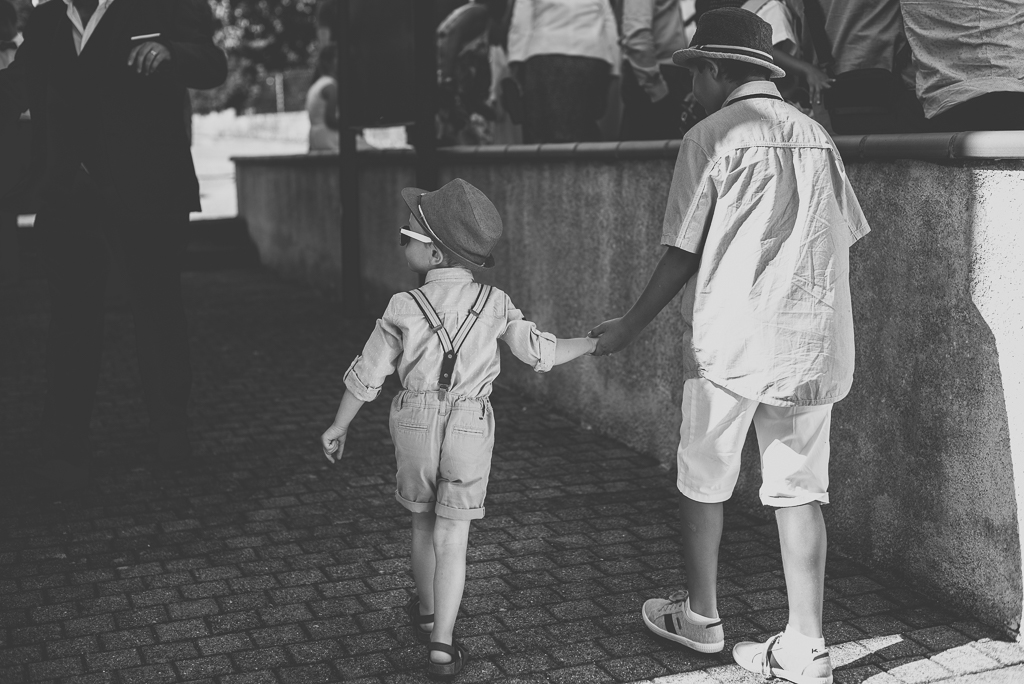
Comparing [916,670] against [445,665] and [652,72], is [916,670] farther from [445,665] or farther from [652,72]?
[652,72]

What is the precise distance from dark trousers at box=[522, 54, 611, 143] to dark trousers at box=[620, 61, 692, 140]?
0.16 metres

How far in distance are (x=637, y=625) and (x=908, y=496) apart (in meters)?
1.02

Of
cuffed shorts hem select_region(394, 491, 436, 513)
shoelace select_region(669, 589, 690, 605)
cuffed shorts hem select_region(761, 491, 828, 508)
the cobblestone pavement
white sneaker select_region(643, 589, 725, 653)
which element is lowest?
the cobblestone pavement

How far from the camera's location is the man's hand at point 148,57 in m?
4.89

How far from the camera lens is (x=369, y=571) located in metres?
4.18

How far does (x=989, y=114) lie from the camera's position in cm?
408

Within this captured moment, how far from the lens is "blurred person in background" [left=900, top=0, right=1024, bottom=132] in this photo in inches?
159

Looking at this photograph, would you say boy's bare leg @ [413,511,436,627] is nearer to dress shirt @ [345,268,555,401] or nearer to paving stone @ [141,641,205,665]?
dress shirt @ [345,268,555,401]

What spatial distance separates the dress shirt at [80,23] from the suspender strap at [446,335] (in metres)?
2.55

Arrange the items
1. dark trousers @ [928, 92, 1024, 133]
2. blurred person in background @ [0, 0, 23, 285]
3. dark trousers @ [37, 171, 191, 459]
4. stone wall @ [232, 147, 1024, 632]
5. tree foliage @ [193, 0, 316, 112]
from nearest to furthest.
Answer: stone wall @ [232, 147, 1024, 632] → dark trousers @ [928, 92, 1024, 133] → dark trousers @ [37, 171, 191, 459] → blurred person in background @ [0, 0, 23, 285] → tree foliage @ [193, 0, 316, 112]

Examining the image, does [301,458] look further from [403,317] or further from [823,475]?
[823,475]

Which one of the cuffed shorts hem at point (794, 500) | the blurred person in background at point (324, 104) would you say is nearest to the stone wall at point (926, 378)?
the cuffed shorts hem at point (794, 500)

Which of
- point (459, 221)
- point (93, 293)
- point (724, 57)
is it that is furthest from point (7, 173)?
point (724, 57)

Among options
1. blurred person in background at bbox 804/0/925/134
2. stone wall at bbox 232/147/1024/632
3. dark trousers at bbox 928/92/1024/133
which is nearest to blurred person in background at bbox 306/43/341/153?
stone wall at bbox 232/147/1024/632
